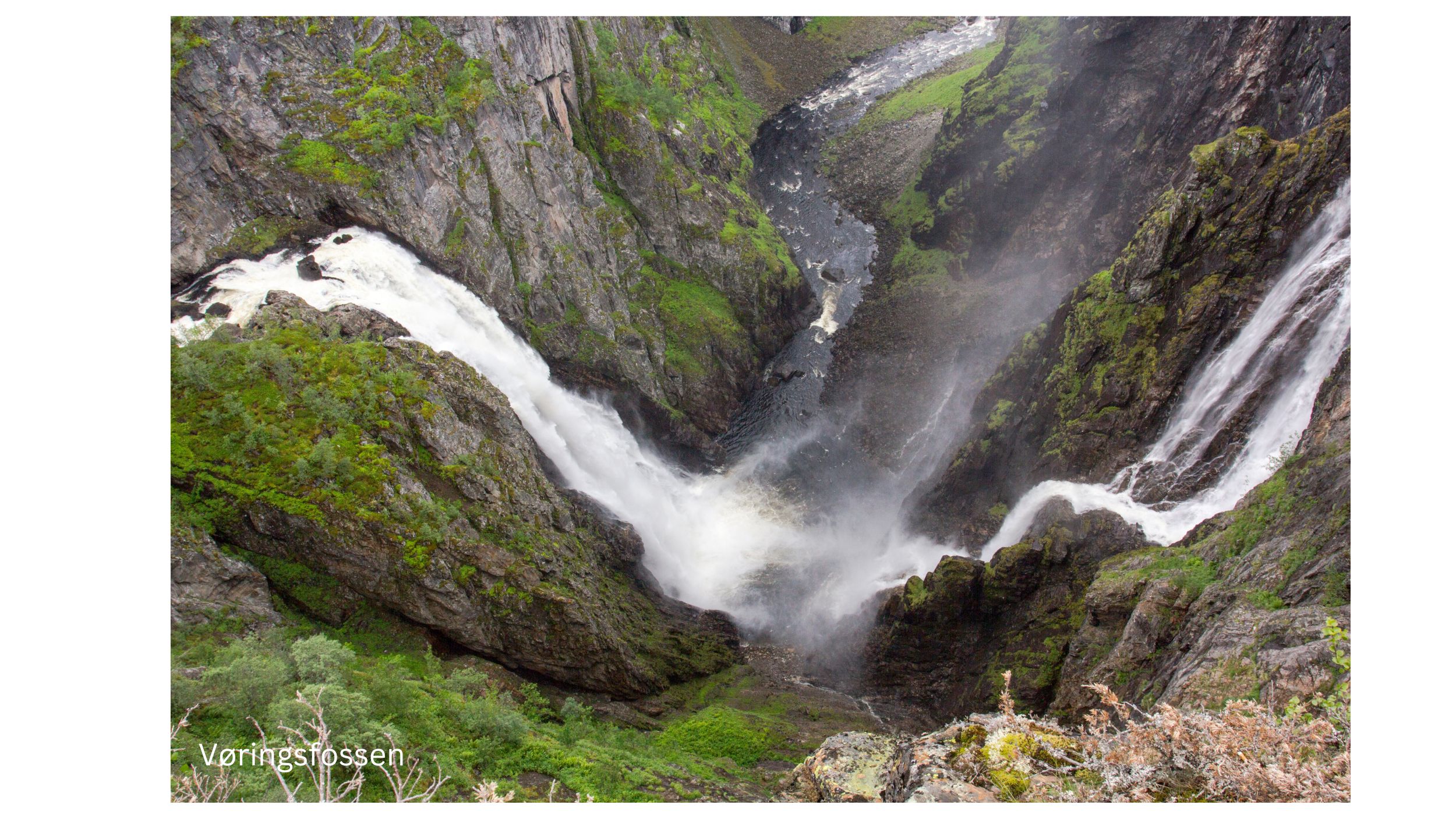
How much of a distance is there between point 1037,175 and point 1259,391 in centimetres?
2111

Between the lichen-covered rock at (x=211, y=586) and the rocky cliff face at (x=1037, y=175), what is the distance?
24.3 metres

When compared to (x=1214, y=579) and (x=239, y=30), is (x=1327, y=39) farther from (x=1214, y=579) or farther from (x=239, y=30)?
(x=239, y=30)

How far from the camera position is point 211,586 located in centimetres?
1451

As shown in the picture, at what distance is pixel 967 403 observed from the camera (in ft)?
103

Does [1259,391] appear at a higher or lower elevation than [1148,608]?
higher

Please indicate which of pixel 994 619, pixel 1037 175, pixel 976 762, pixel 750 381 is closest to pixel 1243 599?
pixel 976 762

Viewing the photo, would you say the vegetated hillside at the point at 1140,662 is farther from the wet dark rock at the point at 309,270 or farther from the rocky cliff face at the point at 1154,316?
the wet dark rock at the point at 309,270

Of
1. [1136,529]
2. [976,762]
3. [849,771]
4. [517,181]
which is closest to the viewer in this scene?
[976,762]

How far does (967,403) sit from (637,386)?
1446cm

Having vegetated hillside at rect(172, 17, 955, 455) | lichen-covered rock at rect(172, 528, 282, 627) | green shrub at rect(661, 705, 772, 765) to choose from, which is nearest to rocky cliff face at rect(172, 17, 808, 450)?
vegetated hillside at rect(172, 17, 955, 455)

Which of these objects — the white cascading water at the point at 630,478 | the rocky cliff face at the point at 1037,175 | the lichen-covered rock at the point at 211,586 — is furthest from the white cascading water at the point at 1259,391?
the lichen-covered rock at the point at 211,586

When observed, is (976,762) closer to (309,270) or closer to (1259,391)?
(1259,391)

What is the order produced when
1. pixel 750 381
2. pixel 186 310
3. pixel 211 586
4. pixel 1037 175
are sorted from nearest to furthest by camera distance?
pixel 211 586 < pixel 186 310 < pixel 750 381 < pixel 1037 175

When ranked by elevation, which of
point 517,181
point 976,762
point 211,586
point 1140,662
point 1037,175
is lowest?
point 976,762
